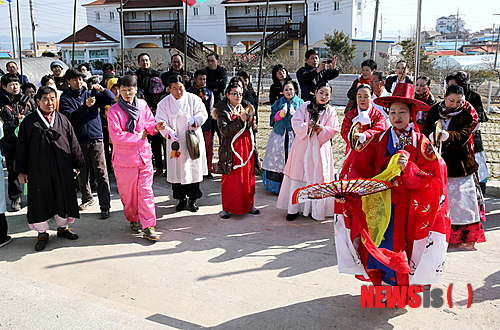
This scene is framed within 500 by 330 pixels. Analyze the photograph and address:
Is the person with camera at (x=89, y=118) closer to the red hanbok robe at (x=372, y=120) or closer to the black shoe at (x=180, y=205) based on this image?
the black shoe at (x=180, y=205)

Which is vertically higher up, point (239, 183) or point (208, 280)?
point (239, 183)

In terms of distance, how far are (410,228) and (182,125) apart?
11.1 ft

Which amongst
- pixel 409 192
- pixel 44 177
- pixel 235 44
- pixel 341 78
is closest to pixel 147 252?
pixel 44 177

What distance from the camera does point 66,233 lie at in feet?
17.7

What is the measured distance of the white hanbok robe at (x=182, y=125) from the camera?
19.7 feet

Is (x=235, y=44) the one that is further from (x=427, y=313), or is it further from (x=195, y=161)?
(x=427, y=313)

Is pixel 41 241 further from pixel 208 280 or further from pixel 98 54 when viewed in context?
pixel 98 54

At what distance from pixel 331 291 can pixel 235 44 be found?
1390 inches

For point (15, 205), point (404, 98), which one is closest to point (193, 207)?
point (15, 205)

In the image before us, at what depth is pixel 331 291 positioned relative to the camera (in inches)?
157

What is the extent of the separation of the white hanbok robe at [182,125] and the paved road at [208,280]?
519 mm

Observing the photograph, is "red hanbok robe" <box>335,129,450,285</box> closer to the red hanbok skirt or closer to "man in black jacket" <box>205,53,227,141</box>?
the red hanbok skirt

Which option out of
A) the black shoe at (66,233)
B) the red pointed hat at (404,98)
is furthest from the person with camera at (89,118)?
the red pointed hat at (404,98)

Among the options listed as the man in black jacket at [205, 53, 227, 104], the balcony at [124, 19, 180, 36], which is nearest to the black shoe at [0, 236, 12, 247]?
the man in black jacket at [205, 53, 227, 104]
